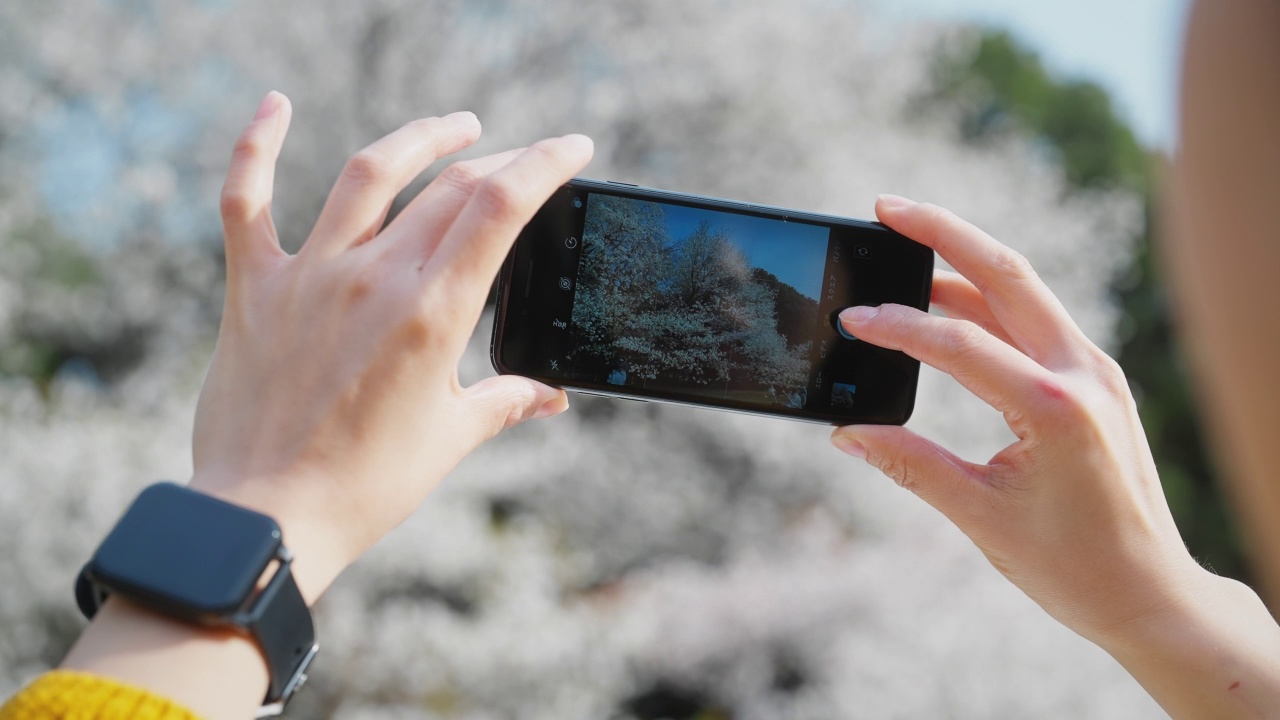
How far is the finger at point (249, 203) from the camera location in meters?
1.16

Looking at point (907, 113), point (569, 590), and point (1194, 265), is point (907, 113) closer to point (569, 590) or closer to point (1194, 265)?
point (569, 590)

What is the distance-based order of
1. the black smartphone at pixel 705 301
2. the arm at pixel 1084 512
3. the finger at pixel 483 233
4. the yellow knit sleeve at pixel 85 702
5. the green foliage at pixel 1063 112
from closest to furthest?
the yellow knit sleeve at pixel 85 702
the finger at pixel 483 233
the arm at pixel 1084 512
the black smartphone at pixel 705 301
the green foliage at pixel 1063 112

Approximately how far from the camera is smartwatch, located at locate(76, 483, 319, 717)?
0.90 meters

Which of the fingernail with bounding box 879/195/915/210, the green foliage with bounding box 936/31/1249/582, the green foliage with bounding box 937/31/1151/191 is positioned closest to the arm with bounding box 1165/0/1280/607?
the fingernail with bounding box 879/195/915/210

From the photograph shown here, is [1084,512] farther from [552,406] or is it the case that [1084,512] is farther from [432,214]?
[432,214]

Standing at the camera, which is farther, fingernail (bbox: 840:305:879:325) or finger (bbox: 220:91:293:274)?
fingernail (bbox: 840:305:879:325)

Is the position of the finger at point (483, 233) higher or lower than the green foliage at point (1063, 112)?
lower

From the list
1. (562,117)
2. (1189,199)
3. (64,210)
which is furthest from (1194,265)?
(64,210)

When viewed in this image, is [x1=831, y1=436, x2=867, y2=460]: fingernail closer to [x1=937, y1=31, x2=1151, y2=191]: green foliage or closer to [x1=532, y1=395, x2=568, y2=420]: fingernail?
[x1=532, y1=395, x2=568, y2=420]: fingernail

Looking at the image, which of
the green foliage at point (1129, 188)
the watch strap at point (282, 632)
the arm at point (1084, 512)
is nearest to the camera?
the watch strap at point (282, 632)

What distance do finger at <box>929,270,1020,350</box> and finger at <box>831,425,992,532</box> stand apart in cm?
24

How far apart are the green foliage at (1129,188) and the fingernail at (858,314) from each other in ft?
18.6

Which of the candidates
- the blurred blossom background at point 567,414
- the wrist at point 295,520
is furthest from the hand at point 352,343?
the blurred blossom background at point 567,414

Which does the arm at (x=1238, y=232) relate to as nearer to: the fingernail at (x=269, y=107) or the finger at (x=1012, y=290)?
the finger at (x=1012, y=290)
